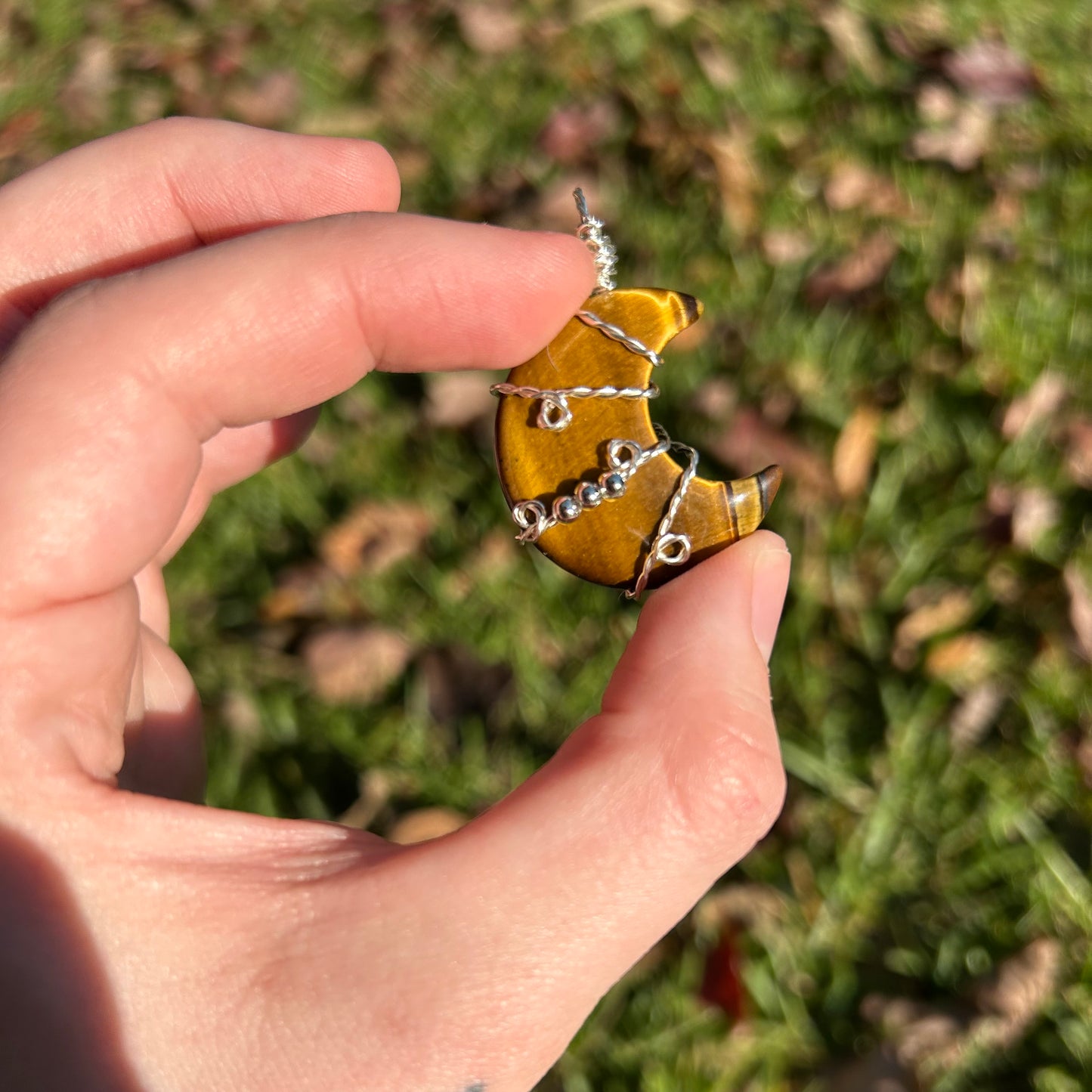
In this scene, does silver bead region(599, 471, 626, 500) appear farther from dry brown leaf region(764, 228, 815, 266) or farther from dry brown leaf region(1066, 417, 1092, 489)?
dry brown leaf region(764, 228, 815, 266)

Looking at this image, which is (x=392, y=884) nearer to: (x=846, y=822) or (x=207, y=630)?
(x=846, y=822)

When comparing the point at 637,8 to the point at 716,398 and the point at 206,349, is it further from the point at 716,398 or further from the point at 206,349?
the point at 206,349

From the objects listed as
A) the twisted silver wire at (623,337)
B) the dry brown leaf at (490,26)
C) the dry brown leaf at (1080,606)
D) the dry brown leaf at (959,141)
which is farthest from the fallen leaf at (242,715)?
the dry brown leaf at (959,141)

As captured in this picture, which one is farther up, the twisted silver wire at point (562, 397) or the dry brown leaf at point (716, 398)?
the twisted silver wire at point (562, 397)

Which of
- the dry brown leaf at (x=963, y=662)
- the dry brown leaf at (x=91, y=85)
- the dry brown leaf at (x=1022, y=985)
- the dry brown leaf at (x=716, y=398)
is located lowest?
the dry brown leaf at (x=1022, y=985)

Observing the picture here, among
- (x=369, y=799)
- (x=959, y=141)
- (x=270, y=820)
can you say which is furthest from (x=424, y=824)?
(x=959, y=141)

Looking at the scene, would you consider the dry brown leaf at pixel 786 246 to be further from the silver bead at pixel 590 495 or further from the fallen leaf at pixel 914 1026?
the fallen leaf at pixel 914 1026

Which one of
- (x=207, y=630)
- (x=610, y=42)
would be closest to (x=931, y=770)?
(x=207, y=630)
